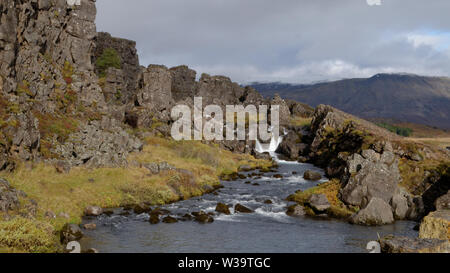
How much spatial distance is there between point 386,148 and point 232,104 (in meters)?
102

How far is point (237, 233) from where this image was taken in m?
32.7

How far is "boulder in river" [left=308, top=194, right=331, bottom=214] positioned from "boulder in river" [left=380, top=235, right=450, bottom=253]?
19551 mm

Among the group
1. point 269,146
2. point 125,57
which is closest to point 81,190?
point 269,146

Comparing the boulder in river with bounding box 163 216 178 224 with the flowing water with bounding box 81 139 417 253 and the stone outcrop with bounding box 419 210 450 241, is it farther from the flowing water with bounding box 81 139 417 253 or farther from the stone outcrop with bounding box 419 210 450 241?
the stone outcrop with bounding box 419 210 450 241

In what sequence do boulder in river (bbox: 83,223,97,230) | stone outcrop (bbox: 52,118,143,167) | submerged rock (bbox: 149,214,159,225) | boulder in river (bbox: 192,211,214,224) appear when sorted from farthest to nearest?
stone outcrop (bbox: 52,118,143,167), boulder in river (bbox: 192,211,214,224), submerged rock (bbox: 149,214,159,225), boulder in river (bbox: 83,223,97,230)

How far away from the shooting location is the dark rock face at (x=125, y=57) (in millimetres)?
105375

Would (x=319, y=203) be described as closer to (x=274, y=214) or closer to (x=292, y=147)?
(x=274, y=214)

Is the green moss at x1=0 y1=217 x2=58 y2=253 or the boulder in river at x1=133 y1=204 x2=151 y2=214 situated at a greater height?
the green moss at x1=0 y1=217 x2=58 y2=253

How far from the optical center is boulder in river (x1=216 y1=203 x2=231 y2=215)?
4012cm

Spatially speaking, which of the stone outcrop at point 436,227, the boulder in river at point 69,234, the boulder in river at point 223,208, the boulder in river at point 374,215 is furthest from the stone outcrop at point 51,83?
the stone outcrop at point 436,227

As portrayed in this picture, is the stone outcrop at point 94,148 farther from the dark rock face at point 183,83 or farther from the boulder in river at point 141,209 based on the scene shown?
the dark rock face at point 183,83

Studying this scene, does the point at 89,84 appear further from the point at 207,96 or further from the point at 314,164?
the point at 207,96

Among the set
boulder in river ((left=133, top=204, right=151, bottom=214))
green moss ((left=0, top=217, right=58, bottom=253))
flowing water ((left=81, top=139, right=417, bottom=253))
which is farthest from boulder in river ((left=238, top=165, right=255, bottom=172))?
green moss ((left=0, top=217, right=58, bottom=253))

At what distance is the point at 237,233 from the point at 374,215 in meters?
14.9
